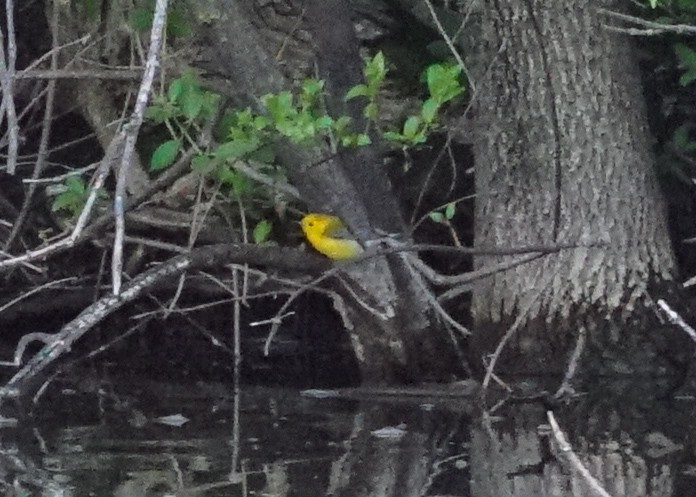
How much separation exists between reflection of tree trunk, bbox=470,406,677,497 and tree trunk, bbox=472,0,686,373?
492mm

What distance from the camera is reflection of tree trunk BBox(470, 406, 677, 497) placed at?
353cm

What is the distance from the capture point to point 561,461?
3.80 m

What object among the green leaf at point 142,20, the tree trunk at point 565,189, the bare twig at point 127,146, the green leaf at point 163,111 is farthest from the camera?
the tree trunk at point 565,189

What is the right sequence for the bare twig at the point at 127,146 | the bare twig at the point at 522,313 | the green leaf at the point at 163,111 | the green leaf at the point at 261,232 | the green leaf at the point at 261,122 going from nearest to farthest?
the bare twig at the point at 127,146
the green leaf at the point at 261,122
the green leaf at the point at 163,111
the bare twig at the point at 522,313
the green leaf at the point at 261,232

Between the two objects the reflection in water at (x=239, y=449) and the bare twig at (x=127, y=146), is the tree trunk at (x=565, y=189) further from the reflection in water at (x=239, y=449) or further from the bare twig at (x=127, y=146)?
the bare twig at (x=127, y=146)

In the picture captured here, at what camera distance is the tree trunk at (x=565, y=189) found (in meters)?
4.69

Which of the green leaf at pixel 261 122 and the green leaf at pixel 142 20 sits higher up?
the green leaf at pixel 142 20

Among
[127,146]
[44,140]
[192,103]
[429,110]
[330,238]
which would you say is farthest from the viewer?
[44,140]

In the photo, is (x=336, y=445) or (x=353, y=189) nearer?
(x=336, y=445)

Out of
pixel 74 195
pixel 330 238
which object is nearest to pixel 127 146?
pixel 74 195

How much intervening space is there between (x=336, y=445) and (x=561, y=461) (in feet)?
2.24

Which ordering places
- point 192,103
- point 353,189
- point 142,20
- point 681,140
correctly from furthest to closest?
point 681,140 < point 353,189 < point 142,20 < point 192,103

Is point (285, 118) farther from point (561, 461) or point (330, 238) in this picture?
point (561, 461)

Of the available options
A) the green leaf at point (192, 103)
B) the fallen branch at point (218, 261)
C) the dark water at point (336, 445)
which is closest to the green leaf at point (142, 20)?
the green leaf at point (192, 103)
